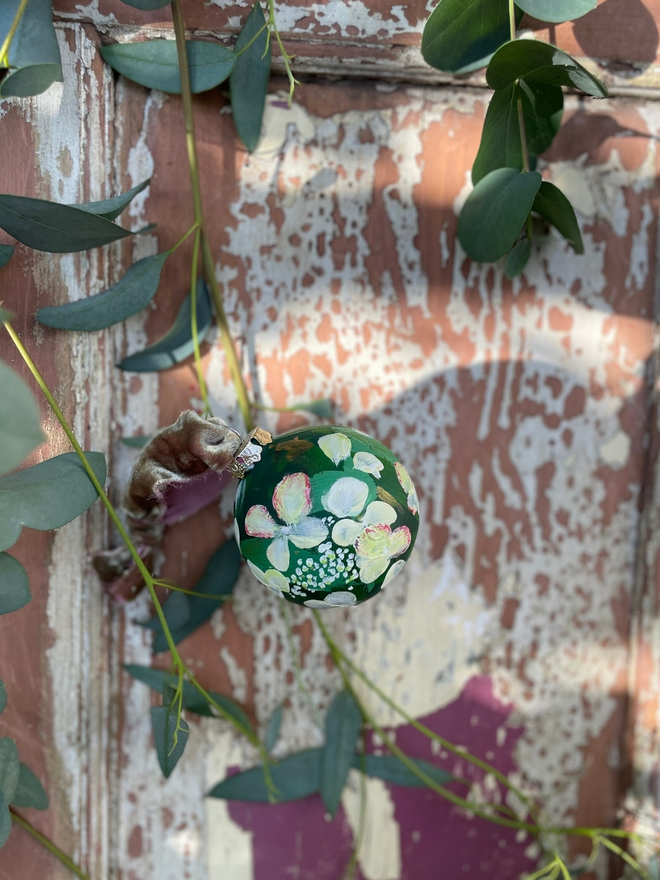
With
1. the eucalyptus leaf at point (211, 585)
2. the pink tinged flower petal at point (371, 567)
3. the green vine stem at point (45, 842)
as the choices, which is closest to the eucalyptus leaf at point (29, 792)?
the green vine stem at point (45, 842)

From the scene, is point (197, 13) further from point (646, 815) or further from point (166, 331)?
Answer: point (646, 815)

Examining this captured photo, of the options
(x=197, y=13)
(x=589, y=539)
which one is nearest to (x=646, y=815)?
(x=589, y=539)

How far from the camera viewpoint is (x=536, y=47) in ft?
1.38

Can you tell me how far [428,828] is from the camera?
25.0 inches

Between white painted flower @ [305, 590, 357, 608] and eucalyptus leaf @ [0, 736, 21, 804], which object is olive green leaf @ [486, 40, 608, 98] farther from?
eucalyptus leaf @ [0, 736, 21, 804]

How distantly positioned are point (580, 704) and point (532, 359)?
37 cm

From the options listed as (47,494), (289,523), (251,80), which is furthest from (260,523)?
(251,80)

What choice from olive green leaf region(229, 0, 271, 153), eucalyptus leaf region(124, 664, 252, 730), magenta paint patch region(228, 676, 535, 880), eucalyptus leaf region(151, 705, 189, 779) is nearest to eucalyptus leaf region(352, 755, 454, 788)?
magenta paint patch region(228, 676, 535, 880)

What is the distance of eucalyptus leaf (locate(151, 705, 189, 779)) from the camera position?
1.44 feet

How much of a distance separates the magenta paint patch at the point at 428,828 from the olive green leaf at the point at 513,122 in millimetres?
492

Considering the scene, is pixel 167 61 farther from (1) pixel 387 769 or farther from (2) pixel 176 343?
(1) pixel 387 769

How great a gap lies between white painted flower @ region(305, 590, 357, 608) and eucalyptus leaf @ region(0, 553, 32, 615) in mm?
195

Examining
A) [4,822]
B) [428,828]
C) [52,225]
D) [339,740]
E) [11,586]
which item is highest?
[52,225]

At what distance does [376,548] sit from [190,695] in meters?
0.27
